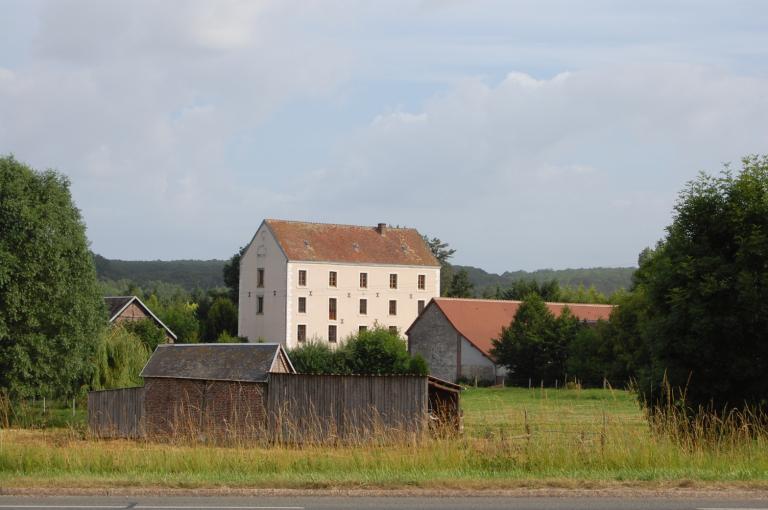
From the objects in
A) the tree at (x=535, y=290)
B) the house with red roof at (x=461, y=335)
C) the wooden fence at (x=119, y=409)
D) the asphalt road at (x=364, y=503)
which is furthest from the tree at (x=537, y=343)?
the asphalt road at (x=364, y=503)

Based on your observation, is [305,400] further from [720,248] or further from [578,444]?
[578,444]

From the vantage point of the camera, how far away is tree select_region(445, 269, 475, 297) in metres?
126

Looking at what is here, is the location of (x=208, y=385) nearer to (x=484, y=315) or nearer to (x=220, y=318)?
(x=484, y=315)

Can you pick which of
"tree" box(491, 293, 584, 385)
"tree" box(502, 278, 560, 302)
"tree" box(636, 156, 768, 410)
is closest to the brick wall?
"tree" box(636, 156, 768, 410)

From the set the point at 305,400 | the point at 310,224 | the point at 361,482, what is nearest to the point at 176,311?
the point at 310,224

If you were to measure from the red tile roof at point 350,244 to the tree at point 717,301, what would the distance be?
6631 cm

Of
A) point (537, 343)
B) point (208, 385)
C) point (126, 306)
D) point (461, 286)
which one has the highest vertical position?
point (461, 286)

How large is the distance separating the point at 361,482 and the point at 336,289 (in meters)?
75.8

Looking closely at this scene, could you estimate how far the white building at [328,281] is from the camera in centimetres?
8650

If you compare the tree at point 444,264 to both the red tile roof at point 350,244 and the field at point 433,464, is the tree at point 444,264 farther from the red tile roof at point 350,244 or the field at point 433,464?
the field at point 433,464

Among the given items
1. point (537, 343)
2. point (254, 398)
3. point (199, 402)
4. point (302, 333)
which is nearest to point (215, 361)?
point (199, 402)

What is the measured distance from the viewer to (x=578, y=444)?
15047 mm

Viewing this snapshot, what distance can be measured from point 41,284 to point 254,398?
15.0 meters

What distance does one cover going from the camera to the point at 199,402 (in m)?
36.8
